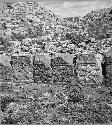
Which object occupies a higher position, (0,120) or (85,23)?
(85,23)

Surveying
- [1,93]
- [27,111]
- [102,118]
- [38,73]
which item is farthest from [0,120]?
[102,118]

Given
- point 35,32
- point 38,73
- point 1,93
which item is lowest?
point 1,93

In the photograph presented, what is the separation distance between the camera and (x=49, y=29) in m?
18.8

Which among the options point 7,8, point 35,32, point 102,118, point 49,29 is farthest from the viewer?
point 7,8

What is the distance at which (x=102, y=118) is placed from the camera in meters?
4.85

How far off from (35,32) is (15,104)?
12426 mm

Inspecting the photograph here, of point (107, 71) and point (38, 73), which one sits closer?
point (107, 71)

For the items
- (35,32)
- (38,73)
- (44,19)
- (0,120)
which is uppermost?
(44,19)

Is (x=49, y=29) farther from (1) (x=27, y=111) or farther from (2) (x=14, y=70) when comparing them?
(1) (x=27, y=111)

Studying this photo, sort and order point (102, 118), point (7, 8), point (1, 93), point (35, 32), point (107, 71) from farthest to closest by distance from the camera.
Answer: point (7, 8)
point (35, 32)
point (1, 93)
point (107, 71)
point (102, 118)

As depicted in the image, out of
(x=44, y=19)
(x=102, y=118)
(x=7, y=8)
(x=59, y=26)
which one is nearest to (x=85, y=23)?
(x=59, y=26)

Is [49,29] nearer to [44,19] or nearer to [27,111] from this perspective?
[44,19]

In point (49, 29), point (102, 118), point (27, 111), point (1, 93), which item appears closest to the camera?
point (102, 118)

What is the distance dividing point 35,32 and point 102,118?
1340 centimetres
